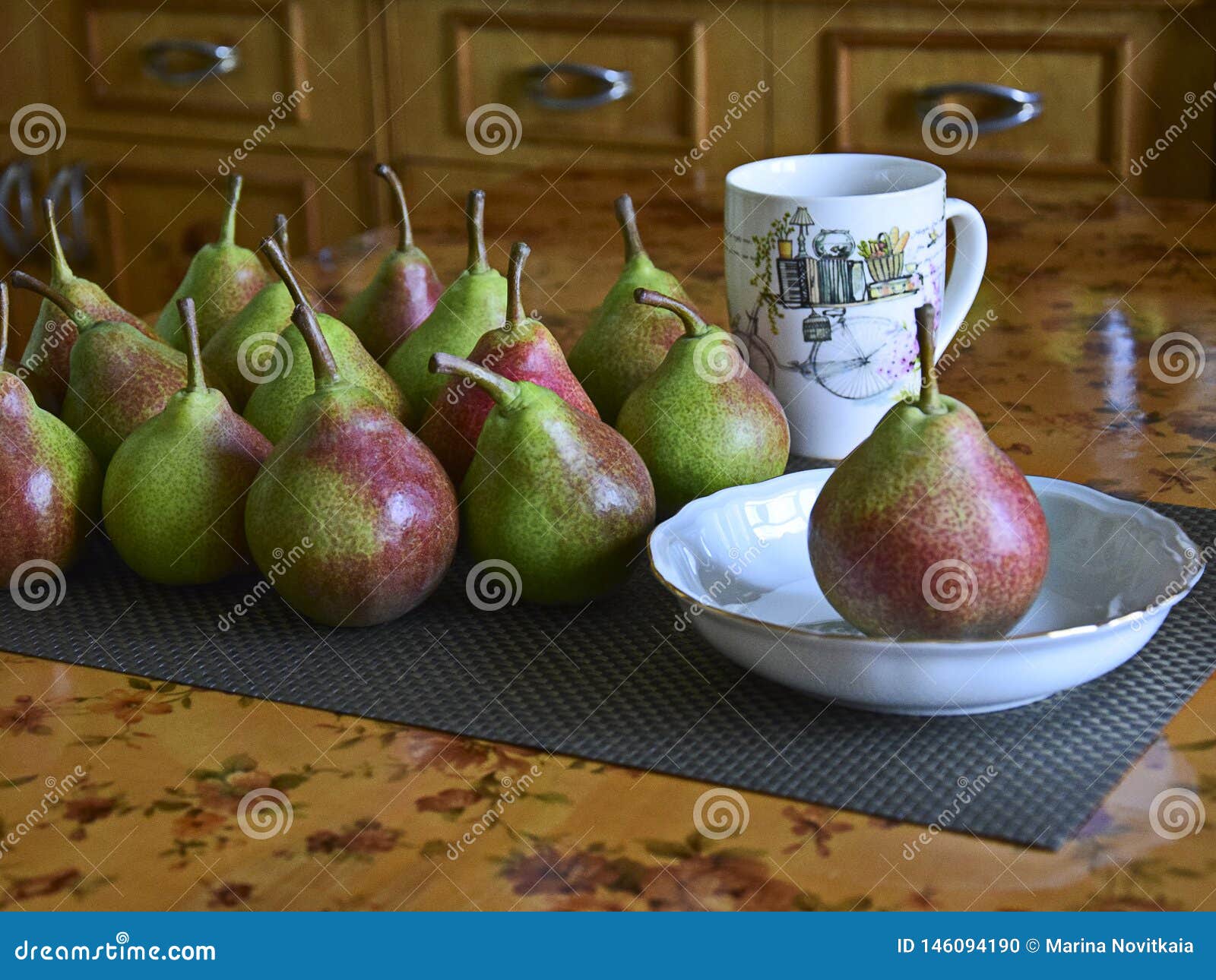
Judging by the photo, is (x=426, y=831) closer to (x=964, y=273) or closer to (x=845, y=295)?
(x=845, y=295)

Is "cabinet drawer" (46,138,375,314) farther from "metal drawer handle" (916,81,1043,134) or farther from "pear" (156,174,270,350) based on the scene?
"pear" (156,174,270,350)

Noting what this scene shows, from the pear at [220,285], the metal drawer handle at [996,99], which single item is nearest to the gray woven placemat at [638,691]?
the pear at [220,285]

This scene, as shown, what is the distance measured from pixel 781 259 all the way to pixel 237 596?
382 mm

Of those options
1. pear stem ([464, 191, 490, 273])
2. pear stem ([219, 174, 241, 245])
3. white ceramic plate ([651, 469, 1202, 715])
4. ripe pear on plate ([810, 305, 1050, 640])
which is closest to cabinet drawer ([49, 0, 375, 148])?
pear stem ([219, 174, 241, 245])

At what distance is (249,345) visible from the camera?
0.90 m

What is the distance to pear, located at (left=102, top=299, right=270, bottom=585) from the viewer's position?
0.77m

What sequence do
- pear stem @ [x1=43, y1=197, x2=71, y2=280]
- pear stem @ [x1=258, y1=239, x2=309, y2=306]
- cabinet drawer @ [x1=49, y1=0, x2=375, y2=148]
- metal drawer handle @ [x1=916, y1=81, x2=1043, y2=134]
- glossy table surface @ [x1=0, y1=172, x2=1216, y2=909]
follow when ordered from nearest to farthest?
glossy table surface @ [x1=0, y1=172, x2=1216, y2=909], pear stem @ [x1=258, y1=239, x2=309, y2=306], pear stem @ [x1=43, y1=197, x2=71, y2=280], metal drawer handle @ [x1=916, y1=81, x2=1043, y2=134], cabinet drawer @ [x1=49, y1=0, x2=375, y2=148]

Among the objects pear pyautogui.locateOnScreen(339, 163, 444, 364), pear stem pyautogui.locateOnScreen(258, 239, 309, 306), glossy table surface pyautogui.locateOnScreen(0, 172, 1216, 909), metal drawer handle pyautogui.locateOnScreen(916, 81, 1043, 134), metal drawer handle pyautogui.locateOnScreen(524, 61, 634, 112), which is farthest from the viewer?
metal drawer handle pyautogui.locateOnScreen(524, 61, 634, 112)

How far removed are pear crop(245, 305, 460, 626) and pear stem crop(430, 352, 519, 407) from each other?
5 cm

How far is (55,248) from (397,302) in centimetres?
21

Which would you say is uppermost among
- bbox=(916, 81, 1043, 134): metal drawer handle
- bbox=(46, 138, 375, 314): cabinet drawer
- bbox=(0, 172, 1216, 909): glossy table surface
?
bbox=(916, 81, 1043, 134): metal drawer handle

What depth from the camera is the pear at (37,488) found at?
2.55ft

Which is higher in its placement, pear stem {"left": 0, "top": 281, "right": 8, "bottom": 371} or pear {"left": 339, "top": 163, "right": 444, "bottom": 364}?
pear stem {"left": 0, "top": 281, "right": 8, "bottom": 371}

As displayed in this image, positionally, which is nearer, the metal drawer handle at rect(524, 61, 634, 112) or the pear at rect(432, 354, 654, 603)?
the pear at rect(432, 354, 654, 603)
